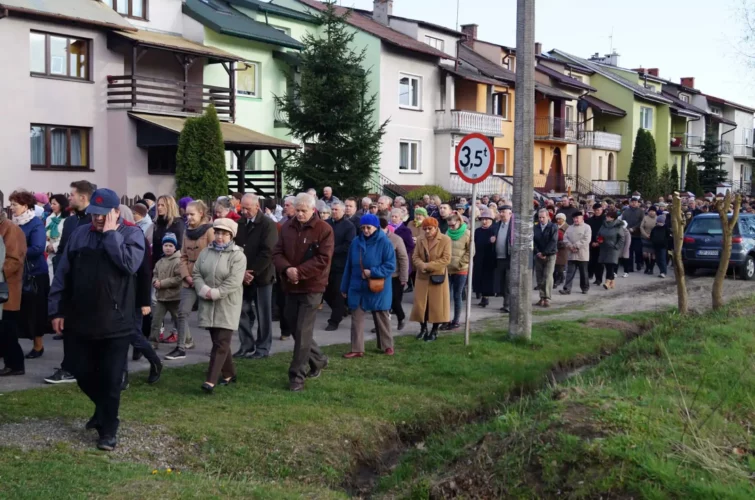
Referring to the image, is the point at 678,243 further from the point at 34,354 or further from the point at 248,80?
the point at 248,80

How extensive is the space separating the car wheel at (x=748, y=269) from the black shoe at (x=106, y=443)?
19084 millimetres

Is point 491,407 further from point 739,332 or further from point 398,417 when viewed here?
point 739,332

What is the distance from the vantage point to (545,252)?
1675cm

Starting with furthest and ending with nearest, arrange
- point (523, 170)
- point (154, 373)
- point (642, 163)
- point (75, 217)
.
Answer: point (642, 163), point (523, 170), point (75, 217), point (154, 373)

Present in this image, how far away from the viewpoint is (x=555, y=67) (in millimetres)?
57625

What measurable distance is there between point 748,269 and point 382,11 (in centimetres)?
2802

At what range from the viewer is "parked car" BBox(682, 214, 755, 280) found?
22078 millimetres

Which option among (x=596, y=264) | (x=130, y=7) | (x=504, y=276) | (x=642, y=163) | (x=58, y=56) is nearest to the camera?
(x=504, y=276)

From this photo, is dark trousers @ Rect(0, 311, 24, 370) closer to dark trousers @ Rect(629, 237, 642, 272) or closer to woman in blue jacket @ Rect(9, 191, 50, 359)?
woman in blue jacket @ Rect(9, 191, 50, 359)

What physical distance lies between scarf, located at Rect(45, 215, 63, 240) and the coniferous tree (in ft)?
41.6

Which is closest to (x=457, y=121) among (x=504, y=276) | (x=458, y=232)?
(x=504, y=276)

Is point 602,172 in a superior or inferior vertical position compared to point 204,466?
superior

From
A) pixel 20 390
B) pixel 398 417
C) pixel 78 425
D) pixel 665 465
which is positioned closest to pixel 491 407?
pixel 398 417

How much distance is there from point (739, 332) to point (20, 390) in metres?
9.19
